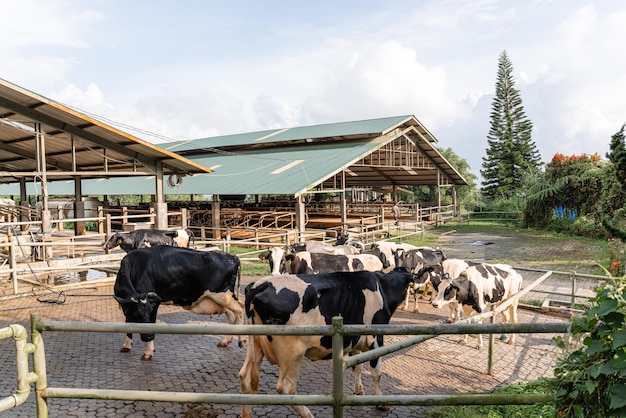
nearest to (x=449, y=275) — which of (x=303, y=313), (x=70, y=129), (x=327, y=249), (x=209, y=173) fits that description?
(x=327, y=249)

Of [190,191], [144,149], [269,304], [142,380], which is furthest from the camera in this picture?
[190,191]

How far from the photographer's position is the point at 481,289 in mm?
8086

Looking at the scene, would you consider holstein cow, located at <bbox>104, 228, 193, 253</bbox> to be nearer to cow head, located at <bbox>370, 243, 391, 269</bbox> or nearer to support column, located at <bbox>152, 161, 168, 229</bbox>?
support column, located at <bbox>152, 161, 168, 229</bbox>

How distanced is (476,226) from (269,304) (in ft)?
92.6

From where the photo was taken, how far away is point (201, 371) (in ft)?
20.0

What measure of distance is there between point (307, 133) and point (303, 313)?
2544 centimetres

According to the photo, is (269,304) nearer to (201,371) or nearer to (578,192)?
(201,371)

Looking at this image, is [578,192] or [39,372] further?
[578,192]

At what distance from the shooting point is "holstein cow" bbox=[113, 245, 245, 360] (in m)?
6.63

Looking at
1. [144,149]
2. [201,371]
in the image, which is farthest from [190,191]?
[201,371]

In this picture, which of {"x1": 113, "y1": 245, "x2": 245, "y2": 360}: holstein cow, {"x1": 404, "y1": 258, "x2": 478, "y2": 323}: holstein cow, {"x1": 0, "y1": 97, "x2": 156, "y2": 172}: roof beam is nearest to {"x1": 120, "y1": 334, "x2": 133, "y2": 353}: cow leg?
{"x1": 113, "y1": 245, "x2": 245, "y2": 360}: holstein cow

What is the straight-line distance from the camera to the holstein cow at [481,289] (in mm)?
8023

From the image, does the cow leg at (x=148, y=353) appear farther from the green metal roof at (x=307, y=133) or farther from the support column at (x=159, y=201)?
the green metal roof at (x=307, y=133)

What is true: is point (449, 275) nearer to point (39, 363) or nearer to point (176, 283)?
point (176, 283)
